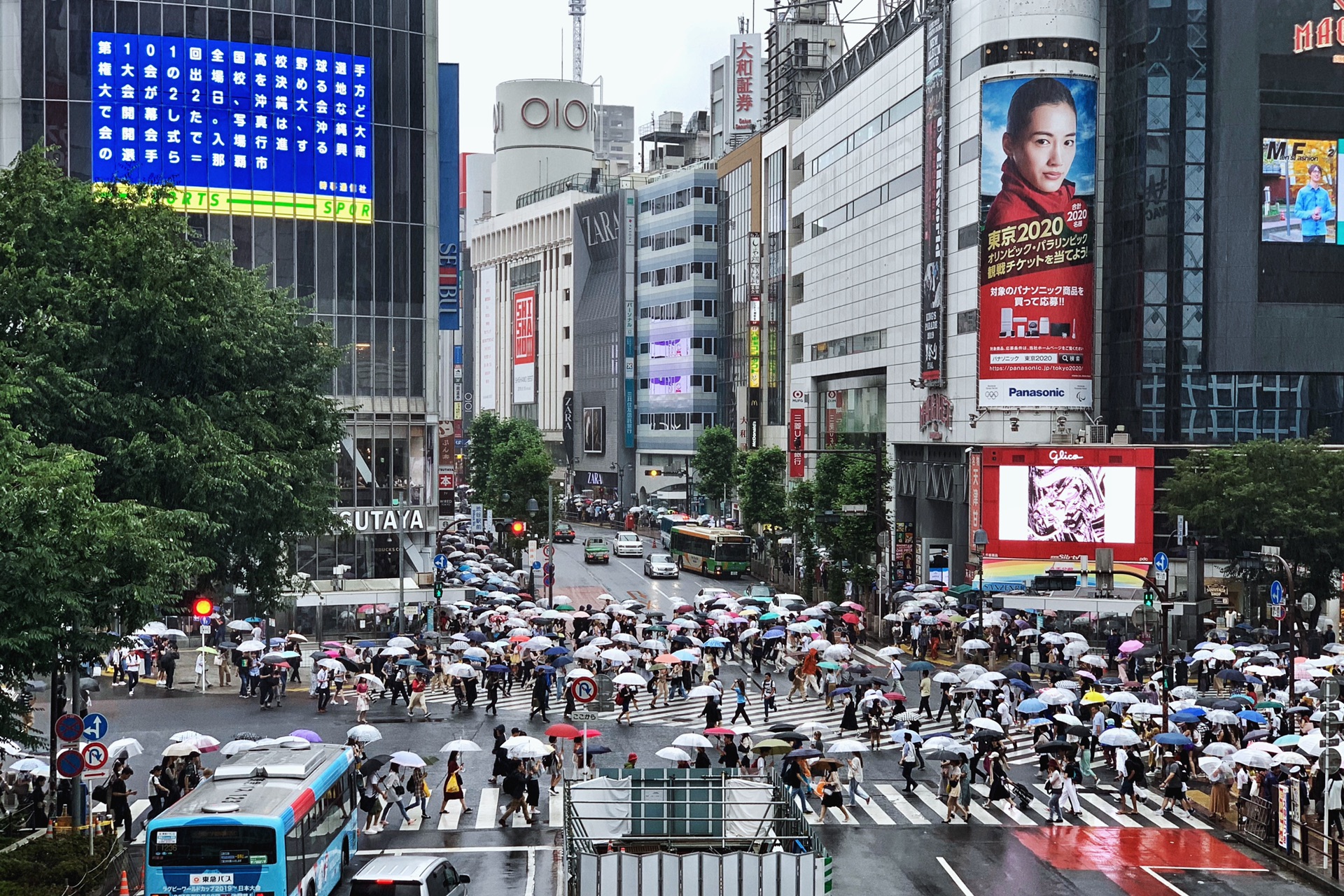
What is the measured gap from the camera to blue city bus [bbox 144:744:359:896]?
65.8 ft

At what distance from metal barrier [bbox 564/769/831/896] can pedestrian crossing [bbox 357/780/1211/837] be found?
7181 mm

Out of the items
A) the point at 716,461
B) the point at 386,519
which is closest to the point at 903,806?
the point at 386,519

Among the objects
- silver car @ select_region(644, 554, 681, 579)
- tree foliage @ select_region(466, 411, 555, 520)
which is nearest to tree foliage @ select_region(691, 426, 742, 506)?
tree foliage @ select_region(466, 411, 555, 520)

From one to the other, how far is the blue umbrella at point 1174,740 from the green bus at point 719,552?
48.2 m

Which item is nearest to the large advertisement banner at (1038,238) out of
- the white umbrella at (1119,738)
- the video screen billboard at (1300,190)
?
the video screen billboard at (1300,190)

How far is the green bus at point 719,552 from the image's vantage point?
79250 mm

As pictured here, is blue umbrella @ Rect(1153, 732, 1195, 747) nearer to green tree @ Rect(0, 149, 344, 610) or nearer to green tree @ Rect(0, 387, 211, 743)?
green tree @ Rect(0, 149, 344, 610)

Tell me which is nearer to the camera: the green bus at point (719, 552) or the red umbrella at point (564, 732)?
the red umbrella at point (564, 732)

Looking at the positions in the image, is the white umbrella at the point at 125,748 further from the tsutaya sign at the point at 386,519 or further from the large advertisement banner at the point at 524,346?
the large advertisement banner at the point at 524,346

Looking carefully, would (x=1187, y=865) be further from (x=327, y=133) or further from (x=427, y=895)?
(x=327, y=133)

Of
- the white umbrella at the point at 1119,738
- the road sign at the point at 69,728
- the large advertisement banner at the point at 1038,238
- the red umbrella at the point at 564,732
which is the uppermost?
the large advertisement banner at the point at 1038,238

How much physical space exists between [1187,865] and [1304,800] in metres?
3.94

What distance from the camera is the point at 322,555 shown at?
65250mm

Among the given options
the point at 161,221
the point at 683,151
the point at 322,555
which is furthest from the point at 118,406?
the point at 683,151
